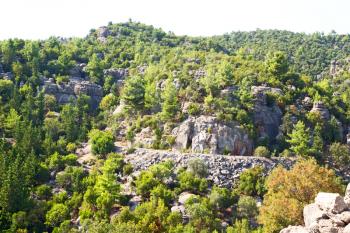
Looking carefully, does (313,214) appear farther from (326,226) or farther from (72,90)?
(72,90)

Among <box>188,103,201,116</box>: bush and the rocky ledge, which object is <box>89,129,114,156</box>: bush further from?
<box>188,103,201,116</box>: bush

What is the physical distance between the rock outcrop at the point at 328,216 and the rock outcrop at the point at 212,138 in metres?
42.0

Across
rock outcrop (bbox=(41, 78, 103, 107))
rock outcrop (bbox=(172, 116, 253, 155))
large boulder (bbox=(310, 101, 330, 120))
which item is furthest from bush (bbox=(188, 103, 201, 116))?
rock outcrop (bbox=(41, 78, 103, 107))

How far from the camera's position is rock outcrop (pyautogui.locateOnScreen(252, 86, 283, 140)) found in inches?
3036

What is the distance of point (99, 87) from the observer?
352 feet

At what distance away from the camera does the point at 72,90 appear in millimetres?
103250

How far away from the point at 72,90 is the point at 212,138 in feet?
148

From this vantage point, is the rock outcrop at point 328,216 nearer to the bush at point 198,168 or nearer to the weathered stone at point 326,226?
the weathered stone at point 326,226

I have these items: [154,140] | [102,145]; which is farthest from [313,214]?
[102,145]

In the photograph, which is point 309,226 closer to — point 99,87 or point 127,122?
point 127,122

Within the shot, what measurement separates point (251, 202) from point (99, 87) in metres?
60.6

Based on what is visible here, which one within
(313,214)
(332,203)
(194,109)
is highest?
(332,203)

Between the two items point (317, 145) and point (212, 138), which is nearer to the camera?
point (317, 145)

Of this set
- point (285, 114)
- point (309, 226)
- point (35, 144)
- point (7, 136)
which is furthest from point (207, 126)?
point (309, 226)
